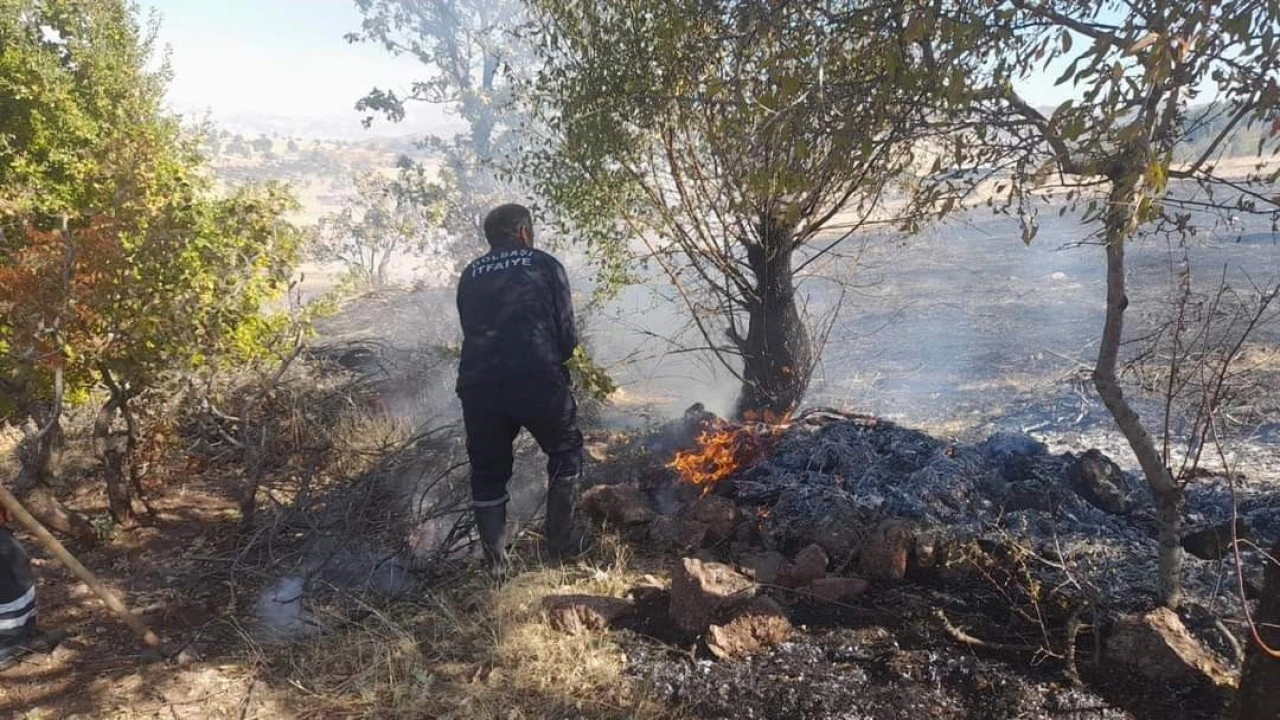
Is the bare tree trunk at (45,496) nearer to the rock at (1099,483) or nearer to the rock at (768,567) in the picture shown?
the rock at (768,567)

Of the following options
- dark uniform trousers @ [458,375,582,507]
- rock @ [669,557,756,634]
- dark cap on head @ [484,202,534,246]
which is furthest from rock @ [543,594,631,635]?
dark cap on head @ [484,202,534,246]

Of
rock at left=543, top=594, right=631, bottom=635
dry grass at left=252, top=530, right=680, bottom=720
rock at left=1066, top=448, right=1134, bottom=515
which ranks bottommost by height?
dry grass at left=252, top=530, right=680, bottom=720

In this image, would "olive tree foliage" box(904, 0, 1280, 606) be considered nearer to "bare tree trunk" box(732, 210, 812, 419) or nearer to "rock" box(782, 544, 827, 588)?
"rock" box(782, 544, 827, 588)

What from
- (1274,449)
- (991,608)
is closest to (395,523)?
(991,608)

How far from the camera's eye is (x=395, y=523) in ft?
16.7

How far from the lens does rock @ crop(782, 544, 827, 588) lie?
3627 mm

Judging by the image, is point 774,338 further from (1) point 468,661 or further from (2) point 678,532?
(1) point 468,661

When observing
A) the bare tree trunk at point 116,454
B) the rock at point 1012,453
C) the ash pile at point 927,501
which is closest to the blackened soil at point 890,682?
the ash pile at point 927,501

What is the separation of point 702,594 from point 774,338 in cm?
339

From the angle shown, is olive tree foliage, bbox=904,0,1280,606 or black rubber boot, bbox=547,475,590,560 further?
black rubber boot, bbox=547,475,590,560

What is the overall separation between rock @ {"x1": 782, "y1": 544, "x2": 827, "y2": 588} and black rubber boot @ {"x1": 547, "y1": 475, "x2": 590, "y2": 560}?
122 centimetres

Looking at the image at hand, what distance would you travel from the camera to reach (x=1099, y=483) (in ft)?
14.4

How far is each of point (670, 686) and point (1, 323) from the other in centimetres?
483

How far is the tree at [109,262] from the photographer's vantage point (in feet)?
13.9
